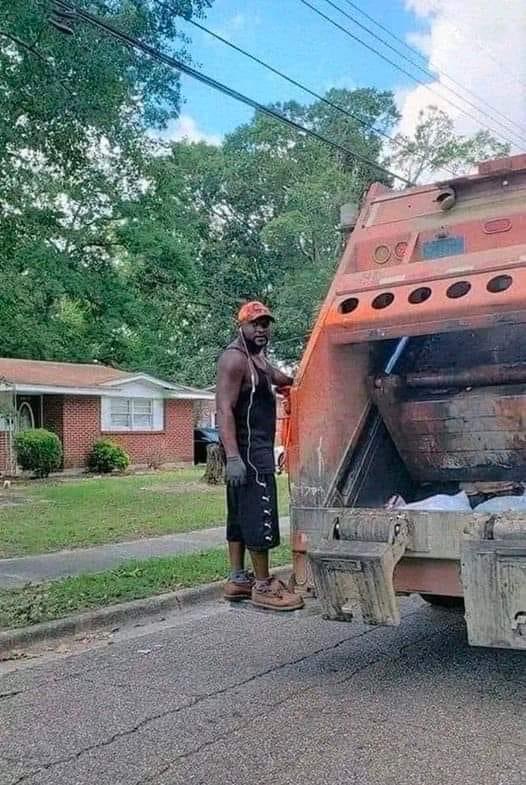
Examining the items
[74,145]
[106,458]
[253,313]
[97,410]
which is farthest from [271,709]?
[97,410]

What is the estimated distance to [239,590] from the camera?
5.00 meters

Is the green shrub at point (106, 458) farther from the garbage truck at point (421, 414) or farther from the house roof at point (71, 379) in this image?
the garbage truck at point (421, 414)

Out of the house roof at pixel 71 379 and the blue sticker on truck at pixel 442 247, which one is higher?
the house roof at pixel 71 379

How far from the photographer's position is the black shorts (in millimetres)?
4914

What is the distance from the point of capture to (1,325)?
56.5 feet

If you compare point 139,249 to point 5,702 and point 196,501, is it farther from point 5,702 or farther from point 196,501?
point 5,702

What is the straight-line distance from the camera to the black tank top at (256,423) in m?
4.98

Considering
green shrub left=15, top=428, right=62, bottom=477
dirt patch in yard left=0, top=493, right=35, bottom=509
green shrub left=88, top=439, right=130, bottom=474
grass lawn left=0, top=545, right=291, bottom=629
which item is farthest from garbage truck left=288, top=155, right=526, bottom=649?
green shrub left=88, top=439, right=130, bottom=474

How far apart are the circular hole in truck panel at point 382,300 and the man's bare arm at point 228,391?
803 mm

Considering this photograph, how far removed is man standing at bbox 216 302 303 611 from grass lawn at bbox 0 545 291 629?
1825 millimetres

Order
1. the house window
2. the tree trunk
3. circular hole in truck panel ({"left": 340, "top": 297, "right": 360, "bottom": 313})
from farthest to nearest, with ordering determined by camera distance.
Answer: the house window, the tree trunk, circular hole in truck panel ({"left": 340, "top": 297, "right": 360, "bottom": 313})

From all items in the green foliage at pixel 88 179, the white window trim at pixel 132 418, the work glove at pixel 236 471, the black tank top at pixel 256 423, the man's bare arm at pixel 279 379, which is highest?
the green foliage at pixel 88 179

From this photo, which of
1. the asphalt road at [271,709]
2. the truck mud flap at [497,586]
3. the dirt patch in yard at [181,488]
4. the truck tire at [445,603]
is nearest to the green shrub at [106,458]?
the dirt patch in yard at [181,488]

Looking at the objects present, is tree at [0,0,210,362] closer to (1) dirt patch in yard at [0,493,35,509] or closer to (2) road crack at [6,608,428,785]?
(1) dirt patch in yard at [0,493,35,509]
